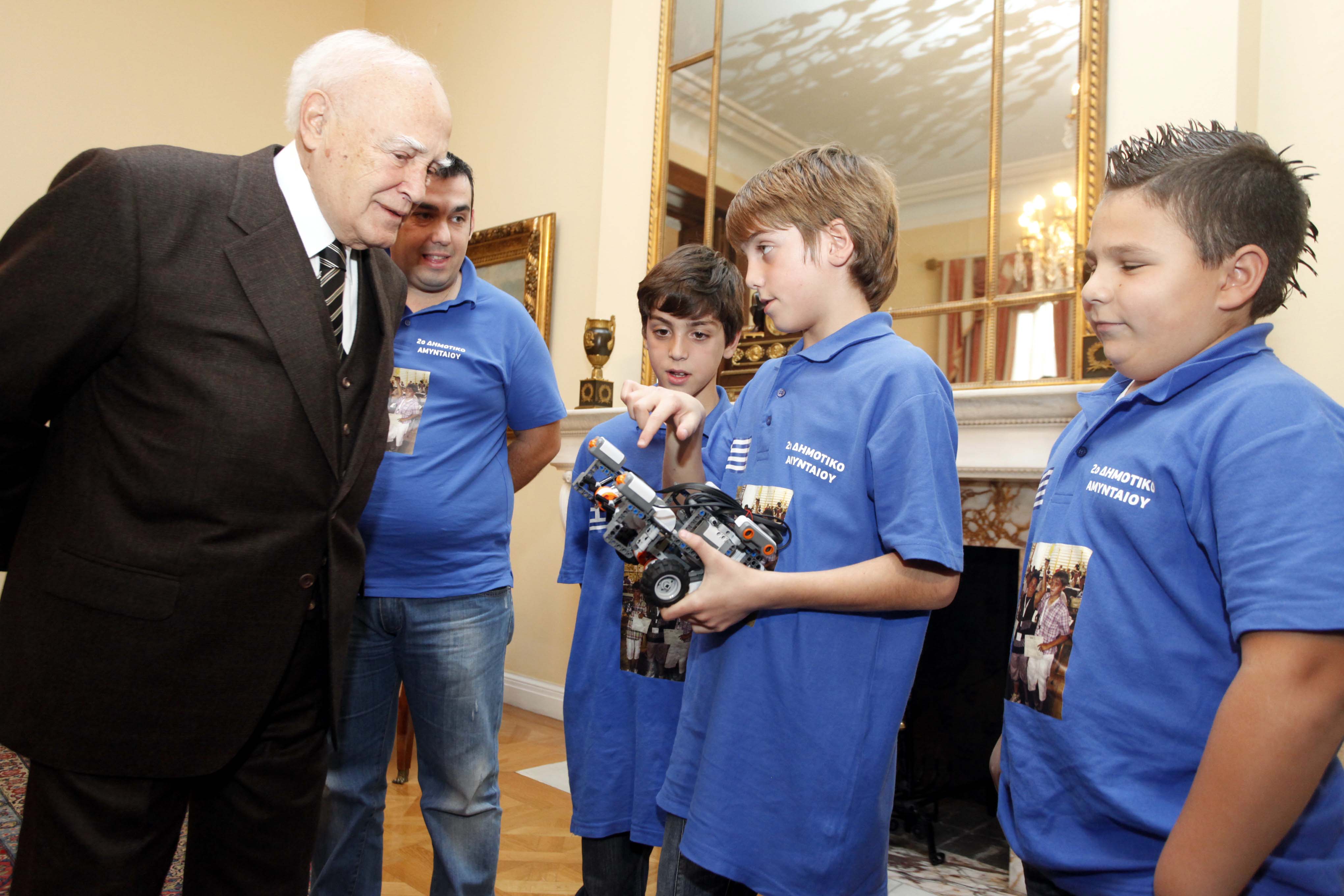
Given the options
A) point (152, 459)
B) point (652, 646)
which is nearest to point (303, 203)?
point (152, 459)

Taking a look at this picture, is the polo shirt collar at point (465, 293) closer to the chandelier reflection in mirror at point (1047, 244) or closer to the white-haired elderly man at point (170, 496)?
the white-haired elderly man at point (170, 496)

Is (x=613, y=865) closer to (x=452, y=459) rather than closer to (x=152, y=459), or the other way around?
(x=452, y=459)

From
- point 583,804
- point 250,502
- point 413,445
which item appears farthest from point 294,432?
point 583,804

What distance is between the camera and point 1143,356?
830mm

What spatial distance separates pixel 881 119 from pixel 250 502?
8.63 feet

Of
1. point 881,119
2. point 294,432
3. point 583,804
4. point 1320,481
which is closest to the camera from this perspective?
point 1320,481

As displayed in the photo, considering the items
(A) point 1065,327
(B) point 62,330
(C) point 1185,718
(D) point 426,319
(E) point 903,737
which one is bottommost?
(E) point 903,737

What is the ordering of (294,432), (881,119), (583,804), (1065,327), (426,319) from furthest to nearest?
(881,119), (1065,327), (426,319), (583,804), (294,432)

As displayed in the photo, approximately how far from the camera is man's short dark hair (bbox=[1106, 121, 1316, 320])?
31.5 inches

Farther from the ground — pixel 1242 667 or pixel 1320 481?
pixel 1320 481

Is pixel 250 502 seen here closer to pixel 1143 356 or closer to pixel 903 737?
pixel 1143 356

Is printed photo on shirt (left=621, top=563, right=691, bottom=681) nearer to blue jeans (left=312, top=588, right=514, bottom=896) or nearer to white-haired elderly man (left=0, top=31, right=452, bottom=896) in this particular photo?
blue jeans (left=312, top=588, right=514, bottom=896)

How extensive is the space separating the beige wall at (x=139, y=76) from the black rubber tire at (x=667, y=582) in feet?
14.1

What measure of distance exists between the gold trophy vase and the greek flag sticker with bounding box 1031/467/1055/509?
268 cm
